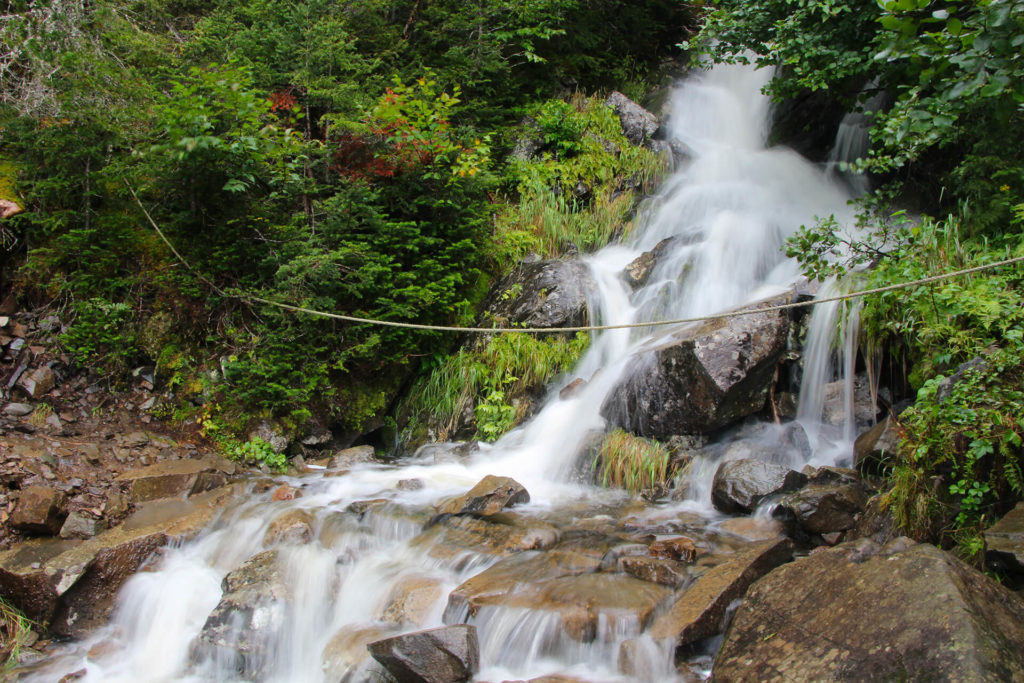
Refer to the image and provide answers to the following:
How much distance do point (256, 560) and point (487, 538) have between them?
5.22 ft

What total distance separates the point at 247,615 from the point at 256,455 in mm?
A: 2316

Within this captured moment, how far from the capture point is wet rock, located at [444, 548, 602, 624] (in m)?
3.66

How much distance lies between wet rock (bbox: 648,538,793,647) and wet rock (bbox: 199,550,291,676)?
90.8 inches

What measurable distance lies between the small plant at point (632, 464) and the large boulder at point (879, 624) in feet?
7.88

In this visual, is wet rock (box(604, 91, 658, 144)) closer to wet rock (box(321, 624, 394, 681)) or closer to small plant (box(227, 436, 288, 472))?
small plant (box(227, 436, 288, 472))

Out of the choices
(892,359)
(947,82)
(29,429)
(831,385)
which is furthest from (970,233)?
(29,429)

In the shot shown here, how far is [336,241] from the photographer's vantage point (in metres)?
6.53

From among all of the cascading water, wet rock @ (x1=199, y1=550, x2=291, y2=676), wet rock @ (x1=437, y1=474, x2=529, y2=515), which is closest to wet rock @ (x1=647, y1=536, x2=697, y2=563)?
the cascading water

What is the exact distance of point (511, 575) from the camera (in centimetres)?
393

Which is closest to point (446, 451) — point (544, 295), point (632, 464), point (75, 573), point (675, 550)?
point (632, 464)

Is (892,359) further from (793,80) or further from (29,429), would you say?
(29,429)

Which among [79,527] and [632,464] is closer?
[79,527]

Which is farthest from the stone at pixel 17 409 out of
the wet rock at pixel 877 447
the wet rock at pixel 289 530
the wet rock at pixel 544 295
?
the wet rock at pixel 877 447

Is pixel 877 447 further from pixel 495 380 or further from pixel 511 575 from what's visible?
pixel 495 380
